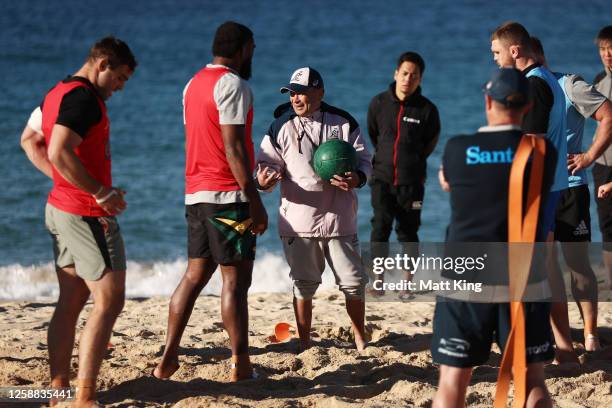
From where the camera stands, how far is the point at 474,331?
487 cm

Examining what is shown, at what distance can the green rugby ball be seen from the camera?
6945mm

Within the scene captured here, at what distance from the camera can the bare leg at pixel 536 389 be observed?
4.95 metres

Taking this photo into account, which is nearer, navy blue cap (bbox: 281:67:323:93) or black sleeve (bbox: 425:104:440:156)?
navy blue cap (bbox: 281:67:323:93)

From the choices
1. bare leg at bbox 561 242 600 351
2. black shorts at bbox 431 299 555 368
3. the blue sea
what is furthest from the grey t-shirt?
the blue sea

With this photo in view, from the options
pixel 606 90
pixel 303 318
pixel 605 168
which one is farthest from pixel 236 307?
pixel 606 90

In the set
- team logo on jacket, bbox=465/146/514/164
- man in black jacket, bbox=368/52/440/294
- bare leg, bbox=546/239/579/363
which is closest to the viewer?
team logo on jacket, bbox=465/146/514/164

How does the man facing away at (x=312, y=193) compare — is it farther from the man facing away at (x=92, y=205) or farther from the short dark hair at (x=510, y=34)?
the man facing away at (x=92, y=205)

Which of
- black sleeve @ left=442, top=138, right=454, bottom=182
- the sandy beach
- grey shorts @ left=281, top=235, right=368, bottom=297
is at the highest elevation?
black sleeve @ left=442, top=138, right=454, bottom=182

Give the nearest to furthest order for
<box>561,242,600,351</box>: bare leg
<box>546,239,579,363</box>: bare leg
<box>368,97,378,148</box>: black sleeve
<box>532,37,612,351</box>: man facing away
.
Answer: <box>546,239,579,363</box>: bare leg, <box>532,37,612,351</box>: man facing away, <box>561,242,600,351</box>: bare leg, <box>368,97,378,148</box>: black sleeve

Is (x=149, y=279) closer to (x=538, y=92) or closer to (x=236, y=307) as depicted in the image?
(x=236, y=307)

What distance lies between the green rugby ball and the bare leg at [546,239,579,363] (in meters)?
1.53

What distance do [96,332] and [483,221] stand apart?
2295 mm

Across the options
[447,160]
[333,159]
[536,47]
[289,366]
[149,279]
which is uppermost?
[536,47]

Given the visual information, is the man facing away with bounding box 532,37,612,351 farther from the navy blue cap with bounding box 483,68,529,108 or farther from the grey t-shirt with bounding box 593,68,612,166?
the navy blue cap with bounding box 483,68,529,108
